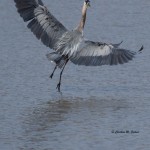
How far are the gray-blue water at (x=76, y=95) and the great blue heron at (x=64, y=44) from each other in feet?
1.40

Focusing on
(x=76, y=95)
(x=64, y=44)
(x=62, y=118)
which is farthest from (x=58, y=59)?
(x=62, y=118)

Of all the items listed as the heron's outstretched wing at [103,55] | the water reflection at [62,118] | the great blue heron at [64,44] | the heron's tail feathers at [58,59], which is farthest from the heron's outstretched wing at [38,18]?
the water reflection at [62,118]

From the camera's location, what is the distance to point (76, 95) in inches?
393

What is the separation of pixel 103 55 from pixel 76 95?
66 cm

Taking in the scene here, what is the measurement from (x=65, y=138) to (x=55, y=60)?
2.46m

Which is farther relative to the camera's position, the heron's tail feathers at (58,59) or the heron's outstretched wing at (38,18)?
the heron's outstretched wing at (38,18)

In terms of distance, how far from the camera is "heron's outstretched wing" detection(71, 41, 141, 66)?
10.1 meters

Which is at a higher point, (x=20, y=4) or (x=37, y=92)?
(x=20, y=4)

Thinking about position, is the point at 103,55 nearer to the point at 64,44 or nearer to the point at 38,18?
the point at 64,44

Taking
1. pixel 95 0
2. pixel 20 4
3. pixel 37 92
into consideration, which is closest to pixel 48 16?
pixel 20 4

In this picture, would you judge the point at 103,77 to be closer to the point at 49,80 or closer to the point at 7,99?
the point at 49,80

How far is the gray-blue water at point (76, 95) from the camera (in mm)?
7938

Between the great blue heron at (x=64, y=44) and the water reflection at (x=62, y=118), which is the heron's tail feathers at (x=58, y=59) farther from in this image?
the water reflection at (x=62, y=118)

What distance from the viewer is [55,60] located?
1023 centimetres
